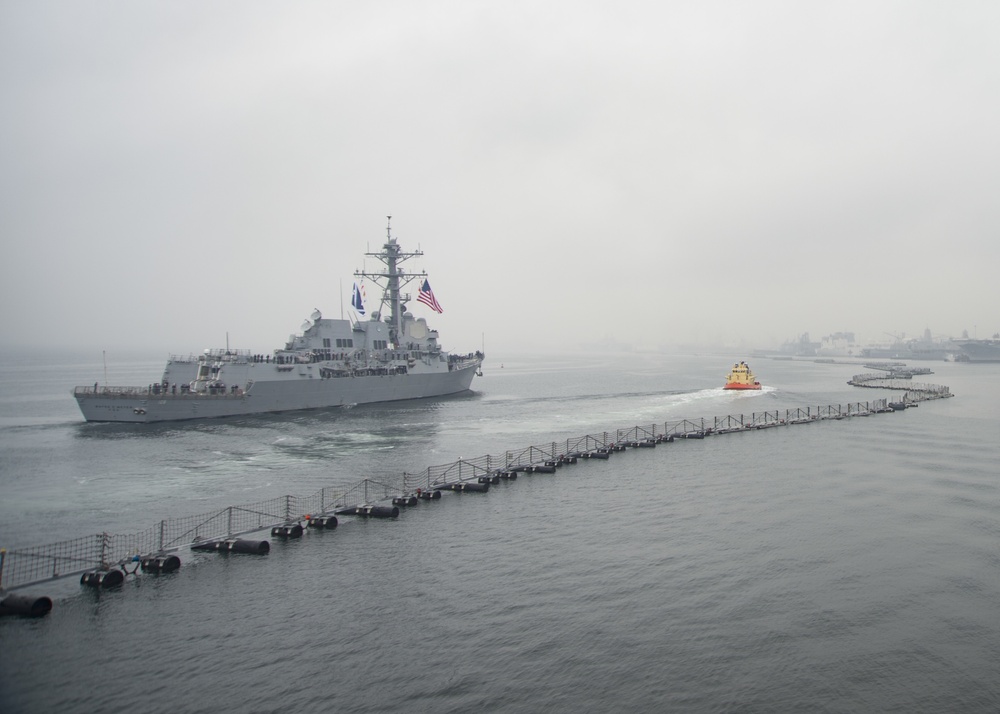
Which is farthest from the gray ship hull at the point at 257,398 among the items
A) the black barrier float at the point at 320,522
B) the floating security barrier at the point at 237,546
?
the floating security barrier at the point at 237,546

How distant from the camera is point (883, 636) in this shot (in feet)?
57.6

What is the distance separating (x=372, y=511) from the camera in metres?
29.9

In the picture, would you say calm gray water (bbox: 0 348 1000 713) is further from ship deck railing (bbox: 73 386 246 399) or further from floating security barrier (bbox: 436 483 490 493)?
ship deck railing (bbox: 73 386 246 399)

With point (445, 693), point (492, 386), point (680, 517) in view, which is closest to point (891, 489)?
point (680, 517)

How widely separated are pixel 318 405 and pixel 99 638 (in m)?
56.0

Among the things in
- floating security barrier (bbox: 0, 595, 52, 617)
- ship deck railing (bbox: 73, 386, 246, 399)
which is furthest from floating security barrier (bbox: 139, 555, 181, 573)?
ship deck railing (bbox: 73, 386, 246, 399)

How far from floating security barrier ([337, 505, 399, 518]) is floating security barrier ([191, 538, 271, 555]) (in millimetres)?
5416

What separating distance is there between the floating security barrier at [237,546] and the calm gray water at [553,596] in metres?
0.76

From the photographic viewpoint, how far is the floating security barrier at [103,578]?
20.6m

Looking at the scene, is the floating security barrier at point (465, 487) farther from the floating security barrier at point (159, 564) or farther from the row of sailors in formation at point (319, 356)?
the row of sailors in formation at point (319, 356)

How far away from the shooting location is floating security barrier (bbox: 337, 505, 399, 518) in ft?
97.6

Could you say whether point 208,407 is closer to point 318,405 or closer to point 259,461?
point 318,405

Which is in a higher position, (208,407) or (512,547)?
(208,407)

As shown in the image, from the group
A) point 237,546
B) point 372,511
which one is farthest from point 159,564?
point 372,511
